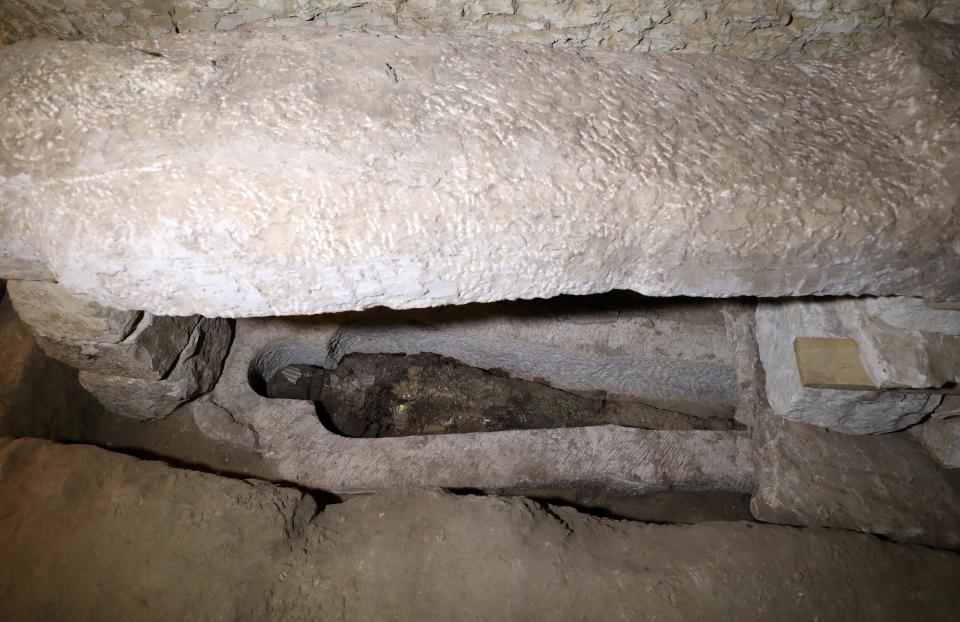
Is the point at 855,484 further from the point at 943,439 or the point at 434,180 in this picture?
the point at 434,180

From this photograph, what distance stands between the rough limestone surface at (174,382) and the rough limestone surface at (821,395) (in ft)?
8.85

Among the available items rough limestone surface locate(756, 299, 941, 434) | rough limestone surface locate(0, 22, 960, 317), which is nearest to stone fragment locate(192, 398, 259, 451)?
rough limestone surface locate(0, 22, 960, 317)

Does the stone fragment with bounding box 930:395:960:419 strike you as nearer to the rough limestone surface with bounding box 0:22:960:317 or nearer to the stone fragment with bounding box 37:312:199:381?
the rough limestone surface with bounding box 0:22:960:317

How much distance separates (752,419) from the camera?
7.57 ft

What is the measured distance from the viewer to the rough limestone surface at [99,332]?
1.80m

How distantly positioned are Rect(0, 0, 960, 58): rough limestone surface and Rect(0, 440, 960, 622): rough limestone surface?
1694mm

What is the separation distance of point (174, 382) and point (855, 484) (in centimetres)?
303

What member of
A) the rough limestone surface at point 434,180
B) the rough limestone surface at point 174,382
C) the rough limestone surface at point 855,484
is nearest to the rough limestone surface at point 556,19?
the rough limestone surface at point 434,180

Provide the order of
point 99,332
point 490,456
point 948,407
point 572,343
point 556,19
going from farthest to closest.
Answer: point 572,343, point 490,456, point 948,407, point 99,332, point 556,19

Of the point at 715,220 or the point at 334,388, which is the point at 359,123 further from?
the point at 334,388

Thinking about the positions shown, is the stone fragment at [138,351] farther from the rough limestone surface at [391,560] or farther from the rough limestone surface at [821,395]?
the rough limestone surface at [821,395]

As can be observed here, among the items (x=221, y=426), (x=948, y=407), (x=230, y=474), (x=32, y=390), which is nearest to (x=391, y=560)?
(x=230, y=474)

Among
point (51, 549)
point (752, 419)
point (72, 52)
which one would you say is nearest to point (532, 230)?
point (72, 52)

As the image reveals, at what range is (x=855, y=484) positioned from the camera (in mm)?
2074
